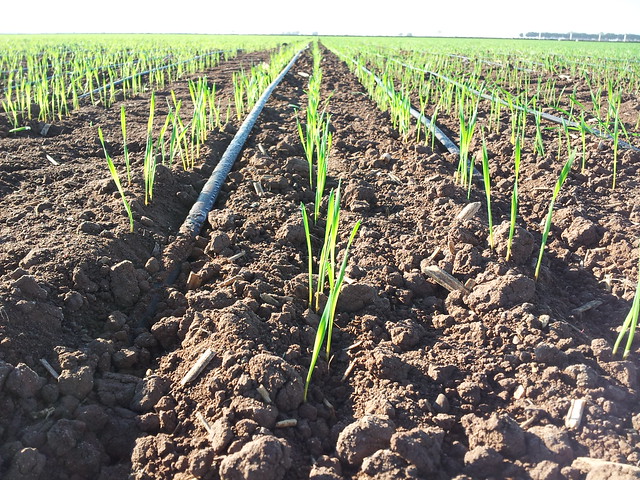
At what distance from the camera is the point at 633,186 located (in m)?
2.70

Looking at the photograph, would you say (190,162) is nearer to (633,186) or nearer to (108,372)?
(108,372)

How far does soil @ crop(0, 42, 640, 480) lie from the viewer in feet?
3.67

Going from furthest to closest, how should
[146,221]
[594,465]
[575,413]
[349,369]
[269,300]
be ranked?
[146,221] < [269,300] < [349,369] < [575,413] < [594,465]

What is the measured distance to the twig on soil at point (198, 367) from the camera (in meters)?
1.32

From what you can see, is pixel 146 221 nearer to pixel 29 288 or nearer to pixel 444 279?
pixel 29 288

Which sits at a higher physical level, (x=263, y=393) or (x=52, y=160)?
(x=52, y=160)

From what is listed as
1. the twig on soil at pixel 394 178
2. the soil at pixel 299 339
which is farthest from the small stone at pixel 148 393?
the twig on soil at pixel 394 178

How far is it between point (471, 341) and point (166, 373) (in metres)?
0.88

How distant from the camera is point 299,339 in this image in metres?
1.51

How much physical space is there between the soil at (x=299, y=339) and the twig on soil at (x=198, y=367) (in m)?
0.02

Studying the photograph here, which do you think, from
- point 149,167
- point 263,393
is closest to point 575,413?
point 263,393

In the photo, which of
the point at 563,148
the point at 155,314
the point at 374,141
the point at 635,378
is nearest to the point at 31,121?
the point at 374,141

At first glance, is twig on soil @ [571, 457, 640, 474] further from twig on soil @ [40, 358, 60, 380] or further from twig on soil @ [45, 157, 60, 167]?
twig on soil @ [45, 157, 60, 167]

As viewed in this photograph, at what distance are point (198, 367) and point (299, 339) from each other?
1.04 feet
